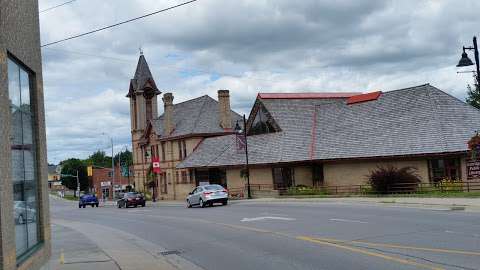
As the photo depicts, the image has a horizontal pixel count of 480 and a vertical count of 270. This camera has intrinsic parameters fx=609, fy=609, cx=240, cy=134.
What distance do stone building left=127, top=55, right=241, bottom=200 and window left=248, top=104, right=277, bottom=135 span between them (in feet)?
24.9

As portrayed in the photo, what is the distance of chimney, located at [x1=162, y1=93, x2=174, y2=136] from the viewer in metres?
67.0

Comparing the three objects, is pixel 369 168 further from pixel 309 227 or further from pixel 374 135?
pixel 309 227

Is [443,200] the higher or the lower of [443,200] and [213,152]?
the lower

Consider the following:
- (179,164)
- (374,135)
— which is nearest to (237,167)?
(179,164)

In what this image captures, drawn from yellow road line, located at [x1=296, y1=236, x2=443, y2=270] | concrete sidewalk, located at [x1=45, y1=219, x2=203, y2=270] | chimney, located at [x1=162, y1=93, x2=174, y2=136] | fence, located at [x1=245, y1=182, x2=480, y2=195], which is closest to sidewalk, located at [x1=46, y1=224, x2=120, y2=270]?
concrete sidewalk, located at [x1=45, y1=219, x2=203, y2=270]

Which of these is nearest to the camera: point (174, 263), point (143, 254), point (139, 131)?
point (174, 263)

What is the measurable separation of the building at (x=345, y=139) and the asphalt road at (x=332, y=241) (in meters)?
15.6

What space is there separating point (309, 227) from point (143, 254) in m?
5.69

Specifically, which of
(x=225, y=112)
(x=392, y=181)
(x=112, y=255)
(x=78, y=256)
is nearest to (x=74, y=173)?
(x=225, y=112)

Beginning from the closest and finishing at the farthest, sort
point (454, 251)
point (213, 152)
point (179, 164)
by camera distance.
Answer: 1. point (454, 251)
2. point (213, 152)
3. point (179, 164)

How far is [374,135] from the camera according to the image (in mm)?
42000

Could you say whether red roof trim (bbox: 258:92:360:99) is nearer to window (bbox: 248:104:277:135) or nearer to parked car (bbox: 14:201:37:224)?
window (bbox: 248:104:277:135)

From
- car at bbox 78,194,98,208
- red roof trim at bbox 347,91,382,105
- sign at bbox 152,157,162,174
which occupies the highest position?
red roof trim at bbox 347,91,382,105

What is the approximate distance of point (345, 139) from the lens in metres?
43.9
